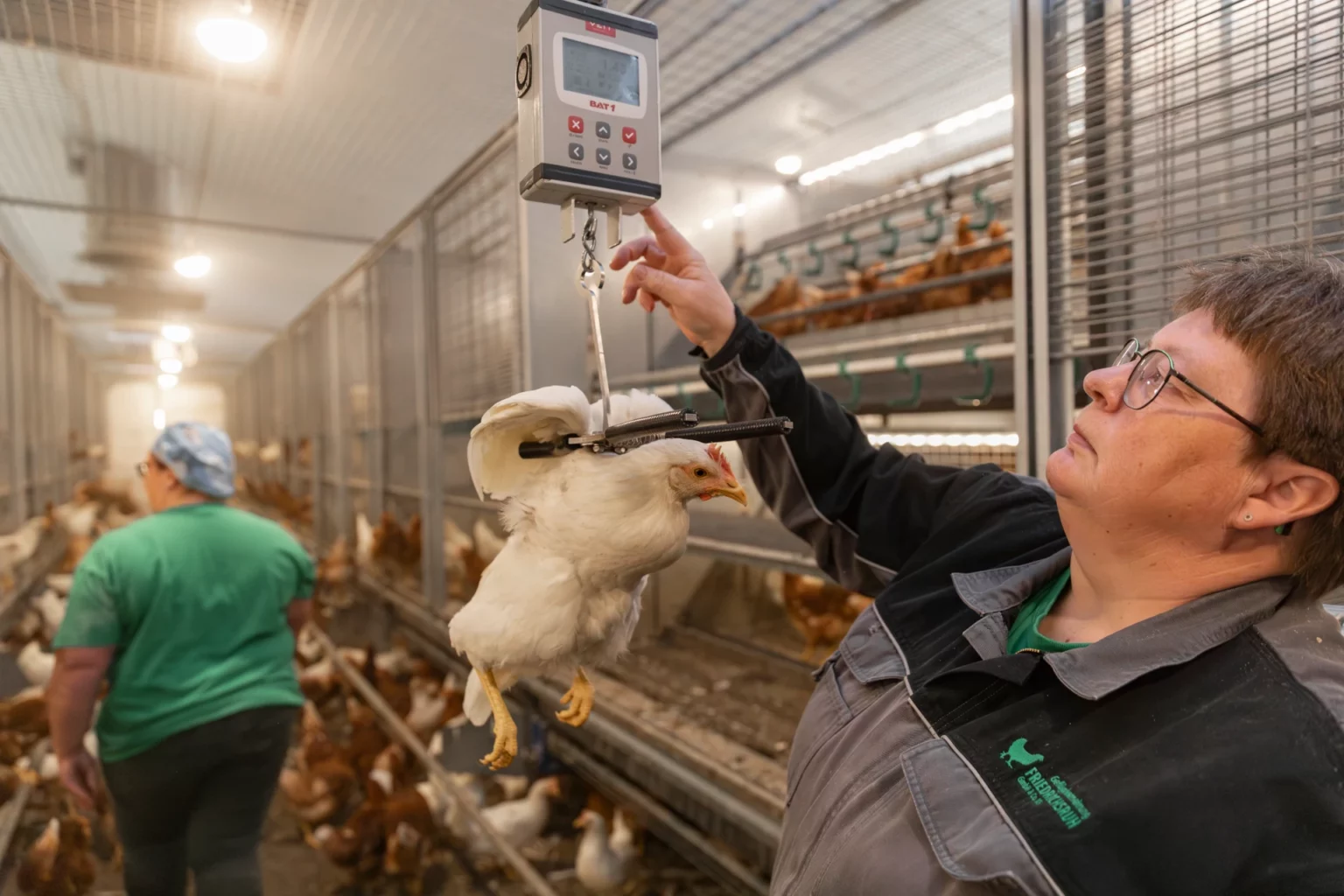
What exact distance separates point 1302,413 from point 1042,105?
0.72 metres

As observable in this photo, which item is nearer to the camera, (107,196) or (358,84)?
(358,84)

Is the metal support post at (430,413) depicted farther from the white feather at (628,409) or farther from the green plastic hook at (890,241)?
the green plastic hook at (890,241)

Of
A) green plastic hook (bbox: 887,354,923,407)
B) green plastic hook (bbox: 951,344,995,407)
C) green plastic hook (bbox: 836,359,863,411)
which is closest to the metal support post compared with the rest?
green plastic hook (bbox: 836,359,863,411)

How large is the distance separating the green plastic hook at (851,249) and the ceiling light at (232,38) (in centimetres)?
178

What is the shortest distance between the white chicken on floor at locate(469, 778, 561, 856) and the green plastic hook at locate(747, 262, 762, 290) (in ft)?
5.67

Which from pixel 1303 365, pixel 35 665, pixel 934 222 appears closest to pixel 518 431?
pixel 1303 365

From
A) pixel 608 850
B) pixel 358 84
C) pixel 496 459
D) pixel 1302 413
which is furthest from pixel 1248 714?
pixel 608 850

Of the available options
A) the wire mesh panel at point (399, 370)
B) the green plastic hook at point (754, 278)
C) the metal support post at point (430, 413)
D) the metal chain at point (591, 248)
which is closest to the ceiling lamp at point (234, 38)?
the metal support post at point (430, 413)

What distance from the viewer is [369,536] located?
2.75 metres

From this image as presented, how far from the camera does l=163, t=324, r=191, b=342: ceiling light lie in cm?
329

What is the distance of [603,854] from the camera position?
1757 millimetres

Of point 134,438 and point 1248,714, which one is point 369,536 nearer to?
point 134,438

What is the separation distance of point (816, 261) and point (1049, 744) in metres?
2.28

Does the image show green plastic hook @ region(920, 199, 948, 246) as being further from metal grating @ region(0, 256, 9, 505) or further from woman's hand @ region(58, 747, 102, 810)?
metal grating @ region(0, 256, 9, 505)
